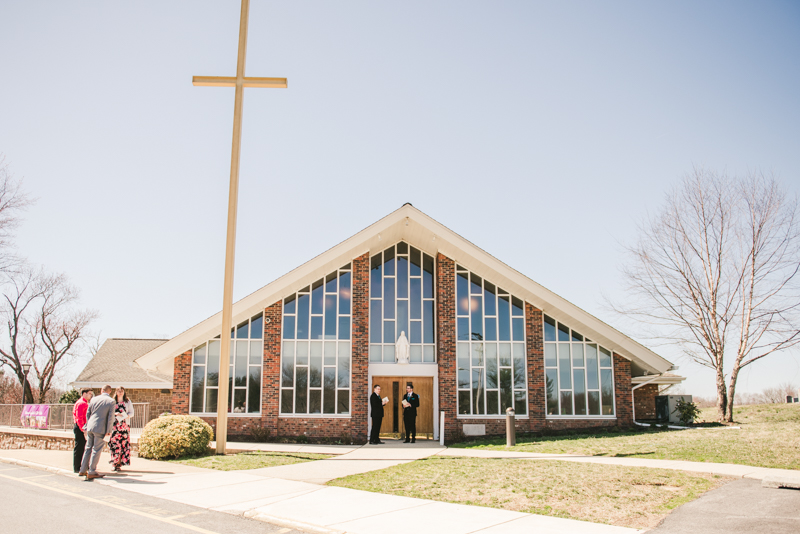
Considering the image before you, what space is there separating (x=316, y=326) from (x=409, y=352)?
318cm

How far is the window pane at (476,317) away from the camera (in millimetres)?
19000

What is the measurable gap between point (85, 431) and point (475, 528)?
7890mm

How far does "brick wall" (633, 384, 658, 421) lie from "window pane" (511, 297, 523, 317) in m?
5.10

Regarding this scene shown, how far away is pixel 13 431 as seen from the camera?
23781mm

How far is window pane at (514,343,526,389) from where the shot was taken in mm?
18750

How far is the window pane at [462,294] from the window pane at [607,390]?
16.1ft

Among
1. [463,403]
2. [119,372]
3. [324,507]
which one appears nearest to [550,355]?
[463,403]

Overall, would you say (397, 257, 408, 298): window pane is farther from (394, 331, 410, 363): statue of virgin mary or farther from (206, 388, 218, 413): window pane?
(206, 388, 218, 413): window pane

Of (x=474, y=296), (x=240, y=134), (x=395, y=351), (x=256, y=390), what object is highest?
(x=240, y=134)

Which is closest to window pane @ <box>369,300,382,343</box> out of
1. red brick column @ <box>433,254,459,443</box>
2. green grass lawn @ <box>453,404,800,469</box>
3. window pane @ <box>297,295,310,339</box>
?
red brick column @ <box>433,254,459,443</box>

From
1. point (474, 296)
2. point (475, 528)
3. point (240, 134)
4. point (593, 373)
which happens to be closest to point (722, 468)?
point (475, 528)

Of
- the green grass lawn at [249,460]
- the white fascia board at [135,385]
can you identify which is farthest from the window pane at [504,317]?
the white fascia board at [135,385]

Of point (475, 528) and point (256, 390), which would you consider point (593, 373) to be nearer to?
point (256, 390)

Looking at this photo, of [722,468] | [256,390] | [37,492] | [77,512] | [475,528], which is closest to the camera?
[475,528]
